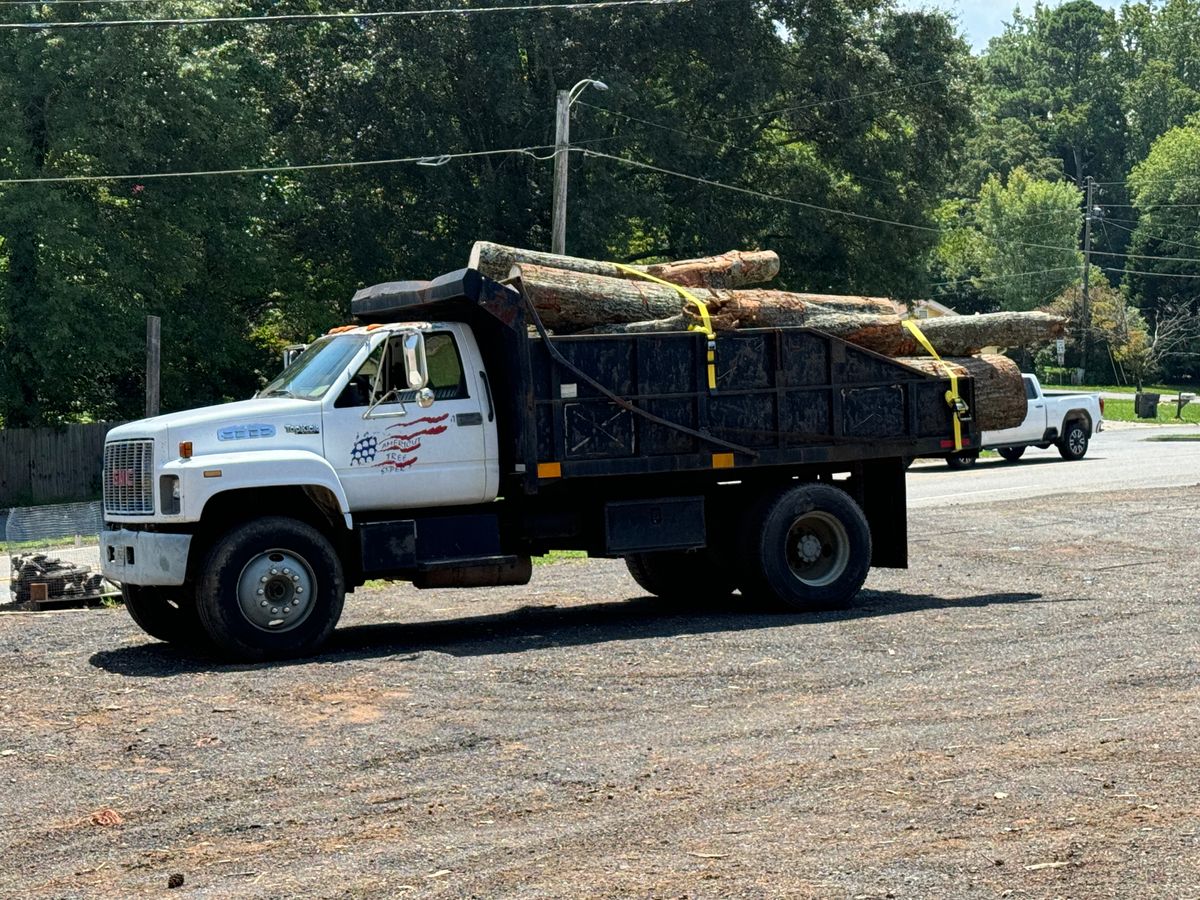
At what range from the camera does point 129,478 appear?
41.1 feet

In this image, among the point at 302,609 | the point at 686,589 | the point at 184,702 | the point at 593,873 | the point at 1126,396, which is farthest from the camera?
the point at 1126,396

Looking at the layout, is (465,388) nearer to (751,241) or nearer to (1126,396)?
(751,241)

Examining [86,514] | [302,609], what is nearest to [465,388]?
[302,609]

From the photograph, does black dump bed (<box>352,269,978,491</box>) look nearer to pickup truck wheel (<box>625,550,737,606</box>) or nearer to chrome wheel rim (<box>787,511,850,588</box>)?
chrome wheel rim (<box>787,511,850,588</box>)

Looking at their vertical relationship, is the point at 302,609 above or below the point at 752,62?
below

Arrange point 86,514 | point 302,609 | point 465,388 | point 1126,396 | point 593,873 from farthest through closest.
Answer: point 1126,396
point 86,514
point 465,388
point 302,609
point 593,873

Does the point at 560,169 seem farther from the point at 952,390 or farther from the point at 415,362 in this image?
the point at 415,362

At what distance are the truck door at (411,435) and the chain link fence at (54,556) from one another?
15.8 feet

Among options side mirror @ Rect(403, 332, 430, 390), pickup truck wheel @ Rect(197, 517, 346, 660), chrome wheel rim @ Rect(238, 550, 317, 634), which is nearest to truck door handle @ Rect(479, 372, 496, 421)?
side mirror @ Rect(403, 332, 430, 390)

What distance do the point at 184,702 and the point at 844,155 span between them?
4020cm

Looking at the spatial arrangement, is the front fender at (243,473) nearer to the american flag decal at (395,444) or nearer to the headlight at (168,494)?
the headlight at (168,494)

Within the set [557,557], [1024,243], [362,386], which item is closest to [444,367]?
[362,386]

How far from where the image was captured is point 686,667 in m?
11.6

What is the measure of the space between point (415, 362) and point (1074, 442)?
81.7 ft
